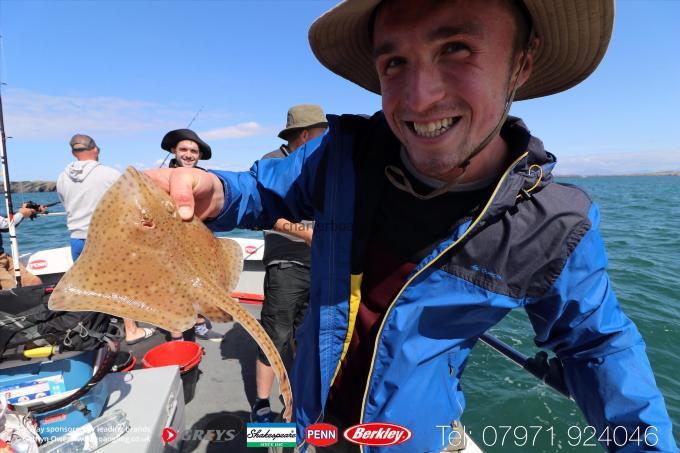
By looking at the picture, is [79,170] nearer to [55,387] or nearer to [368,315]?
[55,387]

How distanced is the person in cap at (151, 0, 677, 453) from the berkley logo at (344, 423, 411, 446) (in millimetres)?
43

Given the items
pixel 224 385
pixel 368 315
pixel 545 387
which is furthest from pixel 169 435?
pixel 545 387

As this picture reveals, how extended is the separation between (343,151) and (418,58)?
666mm

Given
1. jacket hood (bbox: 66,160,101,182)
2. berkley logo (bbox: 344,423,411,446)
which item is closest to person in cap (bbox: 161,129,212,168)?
jacket hood (bbox: 66,160,101,182)

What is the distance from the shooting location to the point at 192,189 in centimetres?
181

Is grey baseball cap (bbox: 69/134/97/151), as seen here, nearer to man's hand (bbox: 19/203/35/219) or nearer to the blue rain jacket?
man's hand (bbox: 19/203/35/219)

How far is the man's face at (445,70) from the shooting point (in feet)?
4.93

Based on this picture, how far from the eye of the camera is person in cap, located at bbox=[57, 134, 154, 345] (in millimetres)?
5055

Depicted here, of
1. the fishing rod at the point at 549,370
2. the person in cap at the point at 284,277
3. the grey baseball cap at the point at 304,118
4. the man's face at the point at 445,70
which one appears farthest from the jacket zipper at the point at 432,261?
the grey baseball cap at the point at 304,118

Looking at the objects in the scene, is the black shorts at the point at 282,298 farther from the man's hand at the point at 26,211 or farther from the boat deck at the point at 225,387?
the man's hand at the point at 26,211

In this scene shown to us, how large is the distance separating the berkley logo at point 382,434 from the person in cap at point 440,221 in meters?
0.04

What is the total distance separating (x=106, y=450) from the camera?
2564 millimetres

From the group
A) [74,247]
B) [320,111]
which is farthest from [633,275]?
[74,247]

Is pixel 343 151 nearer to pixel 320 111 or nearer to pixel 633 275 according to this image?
pixel 320 111
